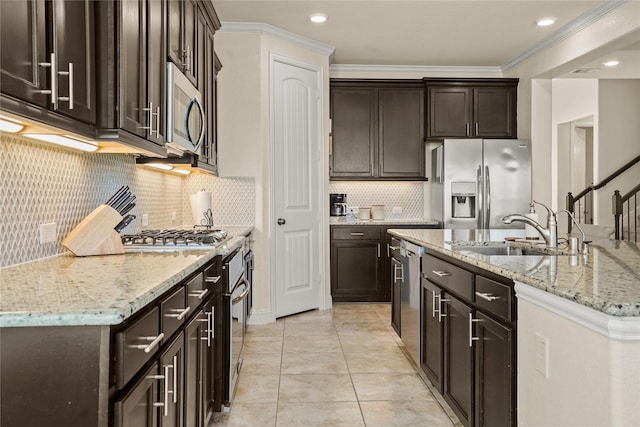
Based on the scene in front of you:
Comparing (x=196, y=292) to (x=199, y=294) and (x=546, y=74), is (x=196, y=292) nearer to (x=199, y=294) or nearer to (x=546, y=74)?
(x=199, y=294)

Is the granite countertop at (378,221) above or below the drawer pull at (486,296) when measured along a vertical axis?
above

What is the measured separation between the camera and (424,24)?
4.81 m

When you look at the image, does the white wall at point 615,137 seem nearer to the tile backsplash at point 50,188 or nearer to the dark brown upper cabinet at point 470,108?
the dark brown upper cabinet at point 470,108

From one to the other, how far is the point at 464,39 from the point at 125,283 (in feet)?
15.6

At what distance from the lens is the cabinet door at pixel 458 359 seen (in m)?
2.32

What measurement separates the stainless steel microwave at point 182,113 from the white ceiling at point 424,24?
5.45ft

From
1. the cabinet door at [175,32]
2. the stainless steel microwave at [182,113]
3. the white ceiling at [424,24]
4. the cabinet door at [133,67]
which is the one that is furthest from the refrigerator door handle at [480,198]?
the cabinet door at [133,67]

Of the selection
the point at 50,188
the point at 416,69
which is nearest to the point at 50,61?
the point at 50,188

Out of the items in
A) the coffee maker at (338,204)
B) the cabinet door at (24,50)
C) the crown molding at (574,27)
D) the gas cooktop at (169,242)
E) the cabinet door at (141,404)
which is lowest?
the cabinet door at (141,404)

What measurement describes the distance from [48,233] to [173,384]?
34.8 inches

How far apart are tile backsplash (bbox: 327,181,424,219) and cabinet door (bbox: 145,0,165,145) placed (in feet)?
13.2

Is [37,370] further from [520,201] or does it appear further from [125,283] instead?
[520,201]

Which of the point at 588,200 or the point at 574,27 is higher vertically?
the point at 574,27

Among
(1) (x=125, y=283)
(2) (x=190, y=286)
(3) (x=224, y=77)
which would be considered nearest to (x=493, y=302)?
(2) (x=190, y=286)
